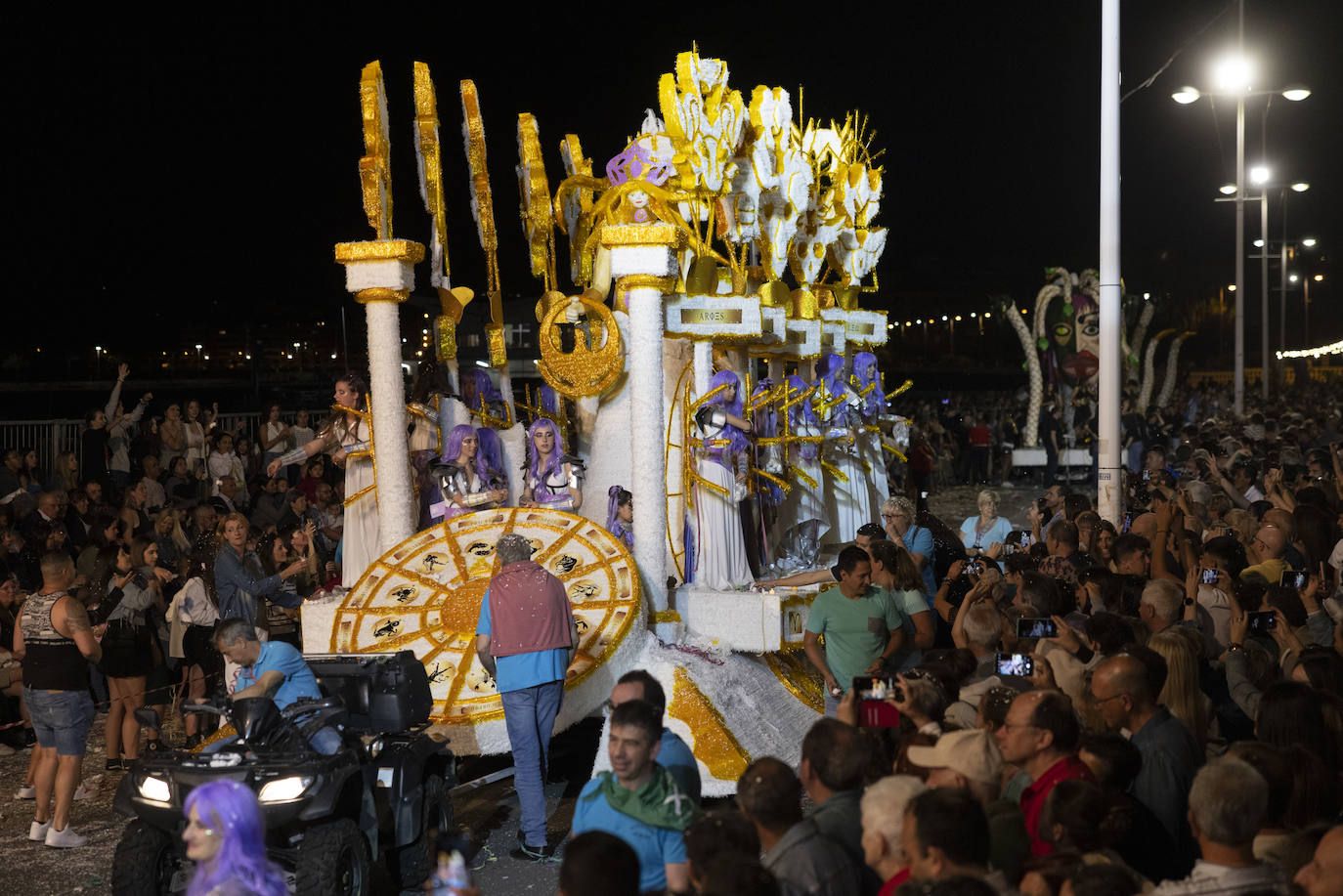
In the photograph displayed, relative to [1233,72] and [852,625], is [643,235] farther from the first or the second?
[1233,72]

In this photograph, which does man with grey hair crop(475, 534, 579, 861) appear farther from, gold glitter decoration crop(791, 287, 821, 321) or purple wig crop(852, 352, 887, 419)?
purple wig crop(852, 352, 887, 419)

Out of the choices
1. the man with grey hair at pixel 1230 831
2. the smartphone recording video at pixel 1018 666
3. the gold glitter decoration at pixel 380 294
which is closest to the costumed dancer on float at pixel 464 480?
the gold glitter decoration at pixel 380 294

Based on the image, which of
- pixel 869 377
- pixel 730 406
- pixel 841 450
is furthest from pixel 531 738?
pixel 869 377

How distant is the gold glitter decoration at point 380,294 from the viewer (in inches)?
423

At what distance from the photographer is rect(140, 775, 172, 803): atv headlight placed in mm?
6316

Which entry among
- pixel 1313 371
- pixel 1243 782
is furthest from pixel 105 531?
pixel 1313 371

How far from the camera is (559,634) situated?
26.2ft

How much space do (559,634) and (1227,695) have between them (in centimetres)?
335

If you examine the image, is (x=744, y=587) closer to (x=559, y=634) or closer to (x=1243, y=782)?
(x=559, y=634)

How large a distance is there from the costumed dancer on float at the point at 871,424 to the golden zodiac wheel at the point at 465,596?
216 inches

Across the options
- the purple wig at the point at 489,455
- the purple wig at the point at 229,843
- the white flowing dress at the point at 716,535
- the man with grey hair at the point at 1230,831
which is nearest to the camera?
the man with grey hair at the point at 1230,831

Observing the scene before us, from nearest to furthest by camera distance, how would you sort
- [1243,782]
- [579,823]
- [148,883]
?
[1243,782] → [579,823] → [148,883]

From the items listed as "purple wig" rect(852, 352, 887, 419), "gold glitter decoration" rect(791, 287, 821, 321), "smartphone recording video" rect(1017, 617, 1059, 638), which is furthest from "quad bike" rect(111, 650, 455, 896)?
"purple wig" rect(852, 352, 887, 419)

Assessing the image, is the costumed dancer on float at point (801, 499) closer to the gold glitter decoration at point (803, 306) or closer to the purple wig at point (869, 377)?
the gold glitter decoration at point (803, 306)
